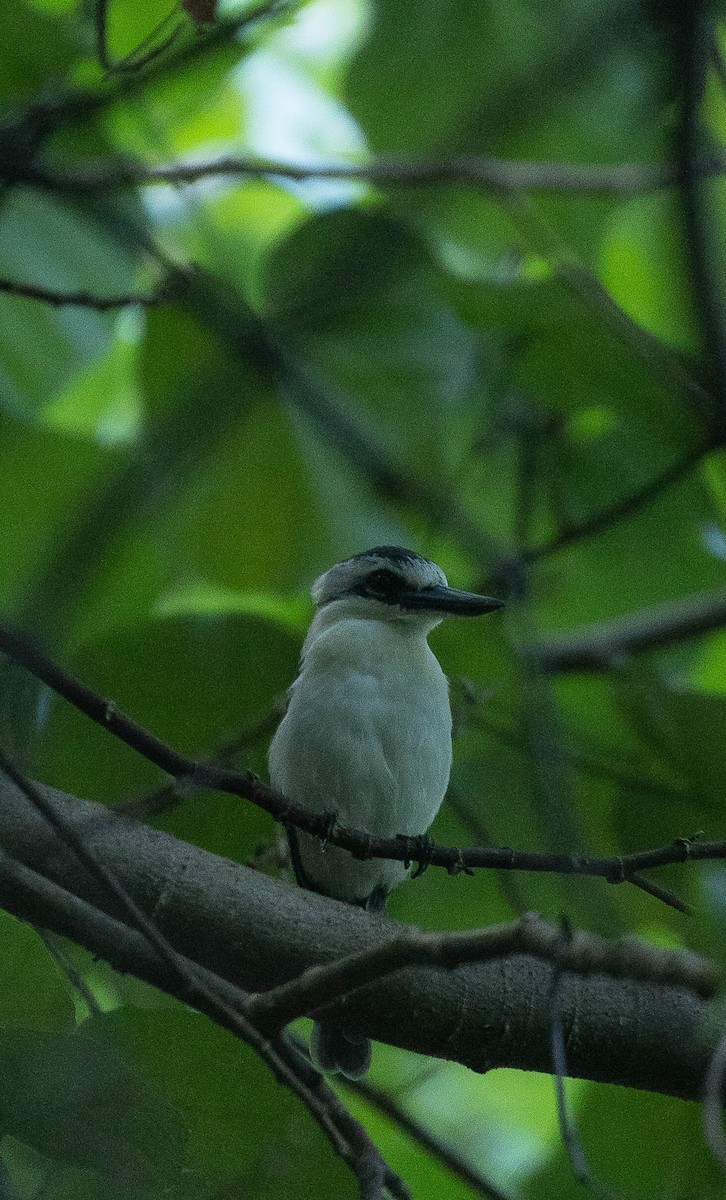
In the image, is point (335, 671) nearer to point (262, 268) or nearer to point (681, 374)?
point (262, 268)

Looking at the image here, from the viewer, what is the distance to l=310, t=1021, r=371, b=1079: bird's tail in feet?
10.8

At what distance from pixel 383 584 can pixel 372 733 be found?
1.71 ft

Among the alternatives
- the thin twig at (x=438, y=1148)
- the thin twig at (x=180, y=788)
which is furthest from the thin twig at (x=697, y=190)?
the thin twig at (x=438, y=1148)

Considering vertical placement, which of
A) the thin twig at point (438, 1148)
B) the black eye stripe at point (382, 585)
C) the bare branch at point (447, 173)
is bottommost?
the thin twig at point (438, 1148)

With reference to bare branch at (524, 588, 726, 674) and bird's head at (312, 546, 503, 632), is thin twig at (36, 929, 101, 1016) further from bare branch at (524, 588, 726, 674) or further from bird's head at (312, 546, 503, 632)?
bare branch at (524, 588, 726, 674)

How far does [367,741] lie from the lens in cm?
347

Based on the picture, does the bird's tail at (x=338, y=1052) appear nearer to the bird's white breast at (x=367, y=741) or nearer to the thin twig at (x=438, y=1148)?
the thin twig at (x=438, y=1148)

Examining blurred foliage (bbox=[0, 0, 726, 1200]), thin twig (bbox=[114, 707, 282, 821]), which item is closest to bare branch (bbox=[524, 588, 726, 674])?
blurred foliage (bbox=[0, 0, 726, 1200])

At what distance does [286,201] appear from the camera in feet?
16.5

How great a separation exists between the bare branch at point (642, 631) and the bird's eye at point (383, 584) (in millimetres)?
460

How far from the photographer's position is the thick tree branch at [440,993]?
2318mm

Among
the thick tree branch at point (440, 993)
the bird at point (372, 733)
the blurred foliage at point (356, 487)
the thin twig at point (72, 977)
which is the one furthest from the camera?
the bird at point (372, 733)

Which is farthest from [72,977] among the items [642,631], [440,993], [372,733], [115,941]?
[642,631]

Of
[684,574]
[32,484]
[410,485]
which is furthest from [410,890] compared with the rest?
[410,485]
